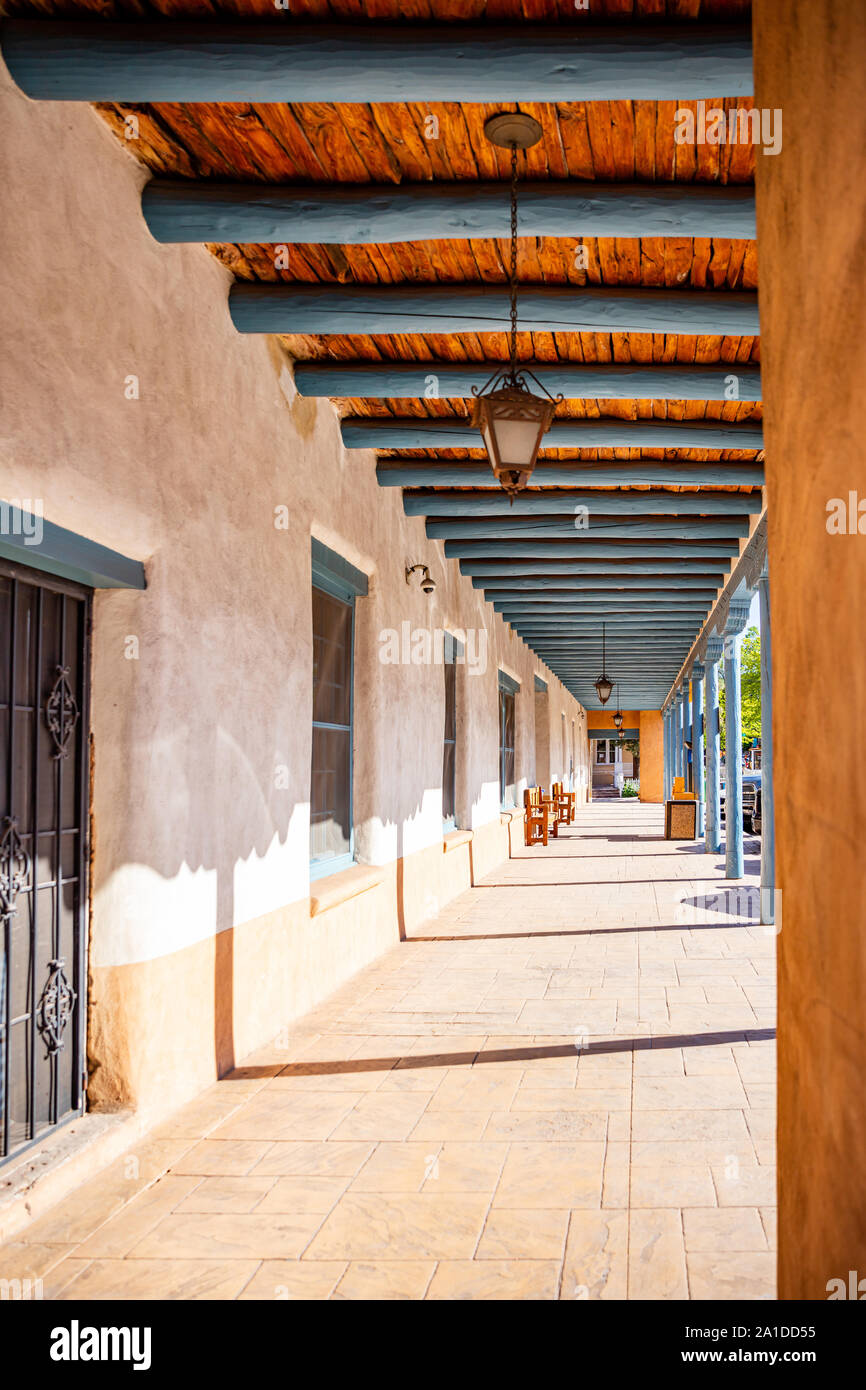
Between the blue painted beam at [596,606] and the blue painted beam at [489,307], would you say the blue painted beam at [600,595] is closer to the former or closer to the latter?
the blue painted beam at [596,606]

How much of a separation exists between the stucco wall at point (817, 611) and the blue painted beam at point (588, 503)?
5.82m

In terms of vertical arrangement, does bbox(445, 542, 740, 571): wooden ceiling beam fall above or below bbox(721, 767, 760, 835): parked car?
above

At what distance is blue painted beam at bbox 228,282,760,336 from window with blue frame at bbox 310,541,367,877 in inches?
59.1

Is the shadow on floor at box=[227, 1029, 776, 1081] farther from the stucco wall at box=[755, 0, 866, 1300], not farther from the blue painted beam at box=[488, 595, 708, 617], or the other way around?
the blue painted beam at box=[488, 595, 708, 617]

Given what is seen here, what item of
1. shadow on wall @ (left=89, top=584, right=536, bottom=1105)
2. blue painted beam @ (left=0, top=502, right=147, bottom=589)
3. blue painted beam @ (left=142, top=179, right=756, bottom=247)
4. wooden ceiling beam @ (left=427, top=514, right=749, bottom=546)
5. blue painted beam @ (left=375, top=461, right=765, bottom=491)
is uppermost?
blue painted beam @ (left=142, top=179, right=756, bottom=247)

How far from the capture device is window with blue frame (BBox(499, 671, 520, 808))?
46.5 feet

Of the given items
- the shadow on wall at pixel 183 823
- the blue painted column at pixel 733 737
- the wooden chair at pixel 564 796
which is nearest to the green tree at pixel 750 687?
the wooden chair at pixel 564 796

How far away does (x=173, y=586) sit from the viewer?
3.95 metres

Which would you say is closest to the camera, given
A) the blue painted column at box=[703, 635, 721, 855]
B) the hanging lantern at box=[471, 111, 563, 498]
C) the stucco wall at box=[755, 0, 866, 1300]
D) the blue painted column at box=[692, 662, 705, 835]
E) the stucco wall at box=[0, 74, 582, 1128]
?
the stucco wall at box=[755, 0, 866, 1300]

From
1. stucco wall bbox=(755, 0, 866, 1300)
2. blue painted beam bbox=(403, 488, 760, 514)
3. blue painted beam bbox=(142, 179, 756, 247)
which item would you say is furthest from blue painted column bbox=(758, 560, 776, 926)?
stucco wall bbox=(755, 0, 866, 1300)

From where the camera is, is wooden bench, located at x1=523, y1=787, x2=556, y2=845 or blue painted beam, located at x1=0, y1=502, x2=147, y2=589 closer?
blue painted beam, located at x1=0, y1=502, x2=147, y2=589

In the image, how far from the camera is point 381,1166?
341 cm

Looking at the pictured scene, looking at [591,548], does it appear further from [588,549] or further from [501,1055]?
[501,1055]
